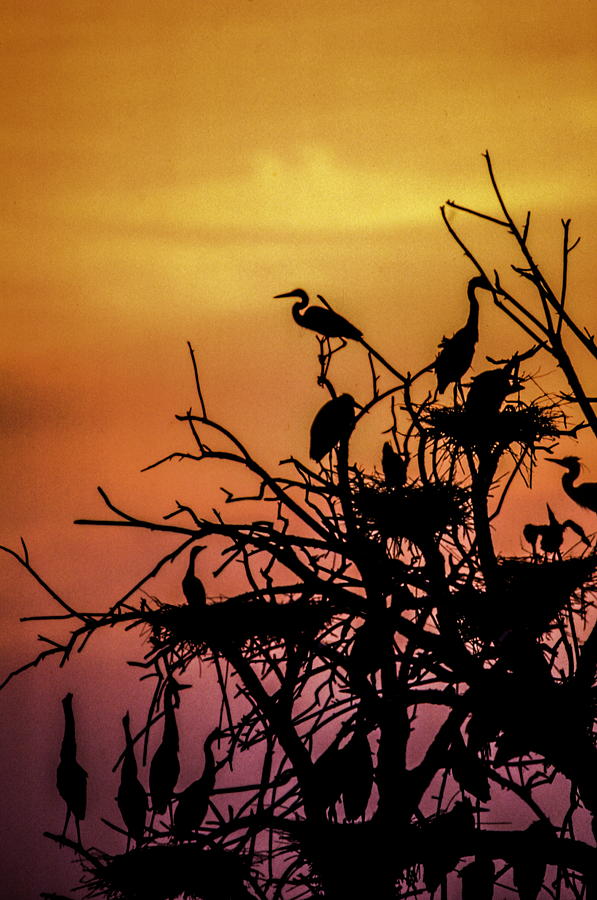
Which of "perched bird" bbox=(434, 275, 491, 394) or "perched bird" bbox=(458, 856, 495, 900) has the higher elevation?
"perched bird" bbox=(434, 275, 491, 394)

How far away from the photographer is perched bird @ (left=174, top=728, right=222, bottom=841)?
6.61 ft

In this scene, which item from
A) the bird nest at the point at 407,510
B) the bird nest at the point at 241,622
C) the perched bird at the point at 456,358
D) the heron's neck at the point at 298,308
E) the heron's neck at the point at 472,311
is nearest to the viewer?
the bird nest at the point at 241,622

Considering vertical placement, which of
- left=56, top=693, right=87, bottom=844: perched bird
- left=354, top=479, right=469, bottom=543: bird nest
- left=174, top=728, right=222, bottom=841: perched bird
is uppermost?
left=354, top=479, right=469, bottom=543: bird nest

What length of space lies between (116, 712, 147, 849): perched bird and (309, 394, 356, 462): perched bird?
85 centimetres

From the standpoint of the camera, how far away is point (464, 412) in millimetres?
2604

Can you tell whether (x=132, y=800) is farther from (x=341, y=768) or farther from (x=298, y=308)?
(x=298, y=308)

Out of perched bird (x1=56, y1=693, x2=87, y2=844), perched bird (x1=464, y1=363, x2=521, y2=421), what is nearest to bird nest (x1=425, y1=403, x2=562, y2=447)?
perched bird (x1=464, y1=363, x2=521, y2=421)

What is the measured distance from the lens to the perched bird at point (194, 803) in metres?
2.02

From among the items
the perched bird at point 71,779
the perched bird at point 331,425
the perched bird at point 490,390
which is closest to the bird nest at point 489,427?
the perched bird at point 490,390

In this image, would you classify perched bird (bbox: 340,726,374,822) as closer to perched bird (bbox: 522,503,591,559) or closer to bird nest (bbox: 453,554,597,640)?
bird nest (bbox: 453,554,597,640)

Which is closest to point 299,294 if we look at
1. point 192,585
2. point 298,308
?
point 298,308

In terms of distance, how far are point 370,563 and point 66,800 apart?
3.67ft

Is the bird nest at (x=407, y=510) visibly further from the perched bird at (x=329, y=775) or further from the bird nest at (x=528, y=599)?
the perched bird at (x=329, y=775)

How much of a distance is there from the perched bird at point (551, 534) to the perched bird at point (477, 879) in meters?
0.66
